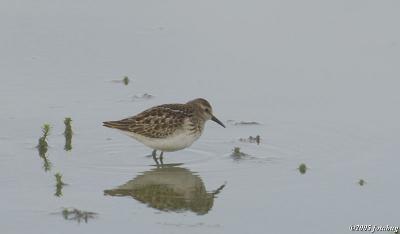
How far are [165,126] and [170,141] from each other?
269 millimetres

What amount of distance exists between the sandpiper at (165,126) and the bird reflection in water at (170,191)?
0.72m

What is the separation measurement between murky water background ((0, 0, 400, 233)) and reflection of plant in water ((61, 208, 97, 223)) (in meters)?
0.02

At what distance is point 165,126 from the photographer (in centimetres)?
1565

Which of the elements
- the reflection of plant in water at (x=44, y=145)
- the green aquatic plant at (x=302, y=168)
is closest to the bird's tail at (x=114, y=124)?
the reflection of plant in water at (x=44, y=145)

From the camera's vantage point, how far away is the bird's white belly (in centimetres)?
1545

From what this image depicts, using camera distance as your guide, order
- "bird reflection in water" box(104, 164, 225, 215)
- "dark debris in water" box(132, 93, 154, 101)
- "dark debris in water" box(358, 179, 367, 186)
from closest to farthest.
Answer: "bird reflection in water" box(104, 164, 225, 215)
"dark debris in water" box(358, 179, 367, 186)
"dark debris in water" box(132, 93, 154, 101)

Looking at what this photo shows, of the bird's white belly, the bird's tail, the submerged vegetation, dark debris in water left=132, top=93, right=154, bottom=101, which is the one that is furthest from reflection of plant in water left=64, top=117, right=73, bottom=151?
the submerged vegetation

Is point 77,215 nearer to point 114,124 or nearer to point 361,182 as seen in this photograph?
point 114,124

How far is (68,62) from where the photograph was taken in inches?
735

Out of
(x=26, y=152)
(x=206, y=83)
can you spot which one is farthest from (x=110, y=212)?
(x=206, y=83)

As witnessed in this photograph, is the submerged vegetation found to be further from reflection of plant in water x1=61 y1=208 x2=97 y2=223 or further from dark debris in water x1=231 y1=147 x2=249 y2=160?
reflection of plant in water x1=61 y1=208 x2=97 y2=223

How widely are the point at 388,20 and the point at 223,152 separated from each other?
6431mm

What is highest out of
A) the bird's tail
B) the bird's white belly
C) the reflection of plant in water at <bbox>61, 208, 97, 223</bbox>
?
the bird's tail

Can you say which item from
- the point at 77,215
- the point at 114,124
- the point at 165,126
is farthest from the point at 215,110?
the point at 77,215
